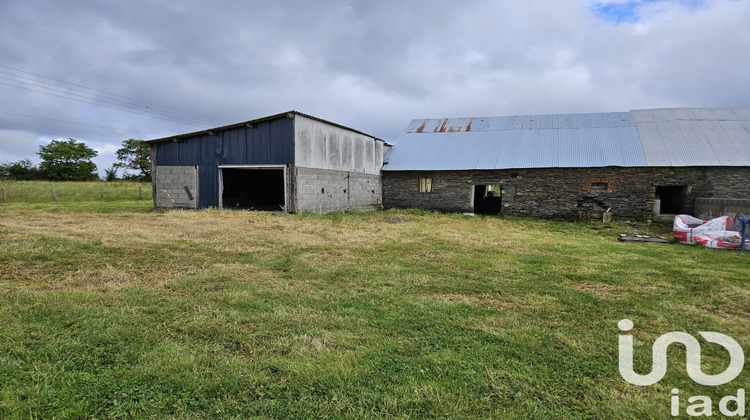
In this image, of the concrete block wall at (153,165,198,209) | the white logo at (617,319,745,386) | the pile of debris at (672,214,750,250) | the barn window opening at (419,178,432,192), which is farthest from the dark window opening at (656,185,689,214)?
the concrete block wall at (153,165,198,209)

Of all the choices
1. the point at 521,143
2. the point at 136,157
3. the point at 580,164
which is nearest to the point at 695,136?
the point at 580,164

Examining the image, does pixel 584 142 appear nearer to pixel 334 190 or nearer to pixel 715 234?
pixel 715 234

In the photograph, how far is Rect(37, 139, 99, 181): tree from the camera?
56.0m

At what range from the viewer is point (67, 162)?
58188 mm

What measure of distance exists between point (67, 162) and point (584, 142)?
73749mm

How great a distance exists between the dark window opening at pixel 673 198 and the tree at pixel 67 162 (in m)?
74.7

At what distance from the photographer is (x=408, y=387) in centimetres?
293

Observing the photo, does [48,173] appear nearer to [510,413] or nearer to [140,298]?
[140,298]

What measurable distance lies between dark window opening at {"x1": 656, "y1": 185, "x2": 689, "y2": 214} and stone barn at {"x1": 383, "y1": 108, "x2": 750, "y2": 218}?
0.06m

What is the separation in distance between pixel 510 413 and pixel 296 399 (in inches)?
64.9

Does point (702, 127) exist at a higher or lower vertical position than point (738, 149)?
higher

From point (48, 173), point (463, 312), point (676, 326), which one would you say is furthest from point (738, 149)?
point (48, 173)

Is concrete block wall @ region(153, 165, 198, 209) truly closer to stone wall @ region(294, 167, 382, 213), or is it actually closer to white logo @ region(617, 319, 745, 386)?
stone wall @ region(294, 167, 382, 213)

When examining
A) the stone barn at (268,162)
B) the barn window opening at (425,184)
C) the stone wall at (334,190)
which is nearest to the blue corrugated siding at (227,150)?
the stone barn at (268,162)
